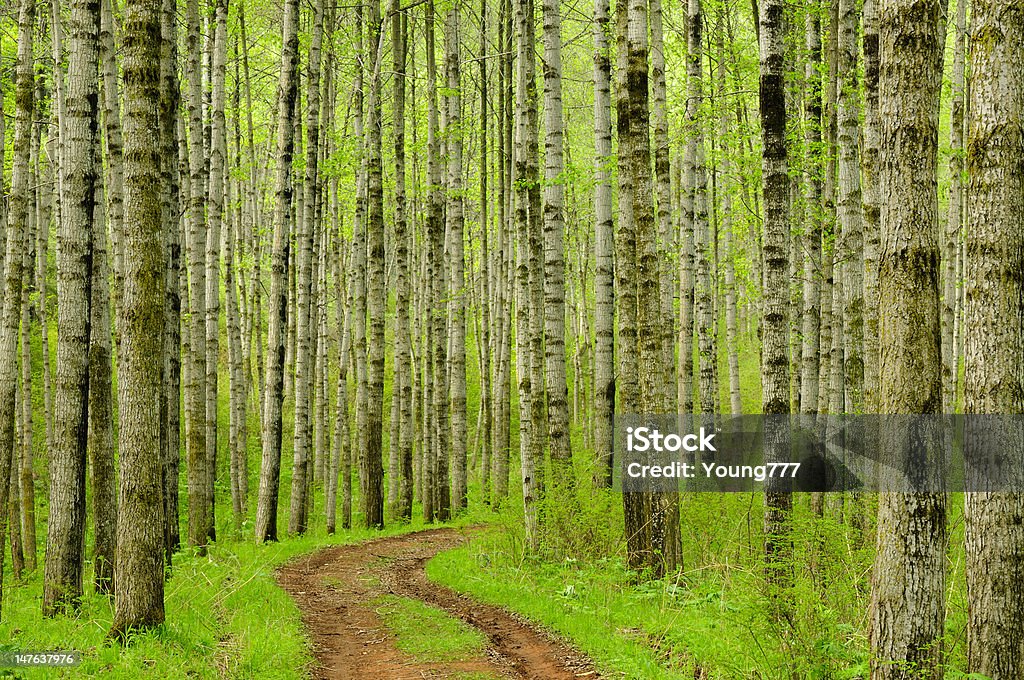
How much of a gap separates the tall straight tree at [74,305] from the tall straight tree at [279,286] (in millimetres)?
5593

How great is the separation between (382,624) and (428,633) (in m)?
0.83

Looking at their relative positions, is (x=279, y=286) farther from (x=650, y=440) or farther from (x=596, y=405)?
(x=650, y=440)

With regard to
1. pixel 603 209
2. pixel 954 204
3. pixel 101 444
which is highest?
pixel 954 204

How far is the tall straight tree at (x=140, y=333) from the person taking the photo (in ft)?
22.2

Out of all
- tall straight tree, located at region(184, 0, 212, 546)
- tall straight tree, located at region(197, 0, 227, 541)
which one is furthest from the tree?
tall straight tree, located at region(197, 0, 227, 541)

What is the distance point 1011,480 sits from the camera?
5.59m

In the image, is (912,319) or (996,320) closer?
(912,319)

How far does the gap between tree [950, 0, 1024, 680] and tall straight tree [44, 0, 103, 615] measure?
7702 mm

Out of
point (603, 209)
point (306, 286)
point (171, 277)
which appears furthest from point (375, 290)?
point (603, 209)

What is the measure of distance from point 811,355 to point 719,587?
12.8 feet

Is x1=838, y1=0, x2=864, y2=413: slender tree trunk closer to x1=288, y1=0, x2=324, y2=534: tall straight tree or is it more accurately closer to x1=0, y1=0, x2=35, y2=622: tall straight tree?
x1=288, y1=0, x2=324, y2=534: tall straight tree

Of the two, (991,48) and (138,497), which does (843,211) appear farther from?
(138,497)

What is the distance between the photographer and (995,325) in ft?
18.0

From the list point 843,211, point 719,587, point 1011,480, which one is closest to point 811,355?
point 843,211
